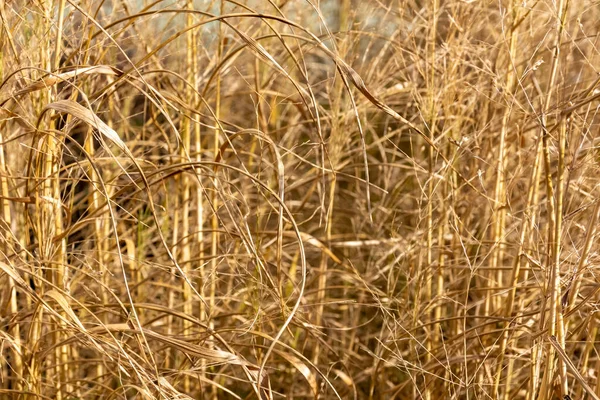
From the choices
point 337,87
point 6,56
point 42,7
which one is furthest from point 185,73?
point 42,7

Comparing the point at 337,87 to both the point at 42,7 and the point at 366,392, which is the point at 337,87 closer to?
the point at 42,7

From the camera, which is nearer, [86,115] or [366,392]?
[86,115]

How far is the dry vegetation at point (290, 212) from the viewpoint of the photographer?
0.89 m

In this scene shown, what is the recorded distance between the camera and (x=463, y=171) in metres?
1.57

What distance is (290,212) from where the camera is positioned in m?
1.12

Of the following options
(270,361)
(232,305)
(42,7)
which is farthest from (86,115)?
(232,305)

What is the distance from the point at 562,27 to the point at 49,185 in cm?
76

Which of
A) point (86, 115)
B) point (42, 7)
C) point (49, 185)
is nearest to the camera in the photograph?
point (86, 115)

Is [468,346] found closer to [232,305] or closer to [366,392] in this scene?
[366,392]

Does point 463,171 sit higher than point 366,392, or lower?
higher

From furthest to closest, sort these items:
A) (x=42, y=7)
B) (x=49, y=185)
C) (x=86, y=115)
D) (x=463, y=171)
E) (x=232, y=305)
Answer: (x=232, y=305) < (x=463, y=171) < (x=49, y=185) < (x=42, y=7) < (x=86, y=115)

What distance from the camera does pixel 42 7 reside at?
97 cm

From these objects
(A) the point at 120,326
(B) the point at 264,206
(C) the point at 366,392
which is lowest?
(C) the point at 366,392

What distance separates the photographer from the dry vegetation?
887 millimetres
